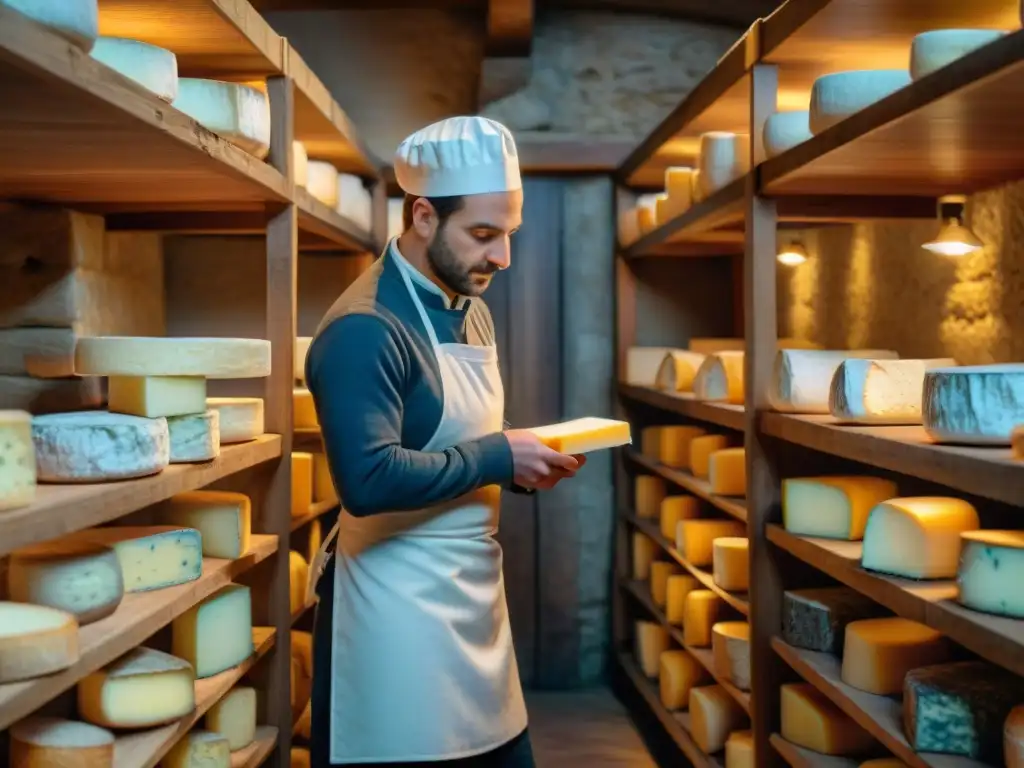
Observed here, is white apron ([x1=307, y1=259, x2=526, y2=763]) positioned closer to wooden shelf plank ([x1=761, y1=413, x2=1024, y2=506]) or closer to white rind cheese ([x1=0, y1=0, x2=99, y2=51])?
wooden shelf plank ([x1=761, y1=413, x2=1024, y2=506])

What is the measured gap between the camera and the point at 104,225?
2895mm

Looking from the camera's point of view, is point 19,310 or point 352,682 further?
point 19,310

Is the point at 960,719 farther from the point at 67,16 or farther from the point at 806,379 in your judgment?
the point at 67,16

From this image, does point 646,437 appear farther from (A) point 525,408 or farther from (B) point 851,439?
(B) point 851,439

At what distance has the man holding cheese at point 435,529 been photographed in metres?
2.11

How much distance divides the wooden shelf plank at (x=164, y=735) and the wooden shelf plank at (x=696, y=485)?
1362 millimetres

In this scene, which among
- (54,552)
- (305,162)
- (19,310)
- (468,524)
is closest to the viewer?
(54,552)

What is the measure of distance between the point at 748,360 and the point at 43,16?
1.83 meters

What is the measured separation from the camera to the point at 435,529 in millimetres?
2193

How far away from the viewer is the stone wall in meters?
2.77

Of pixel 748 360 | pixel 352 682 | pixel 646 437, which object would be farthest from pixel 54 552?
pixel 646 437

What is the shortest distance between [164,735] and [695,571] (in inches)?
73.7

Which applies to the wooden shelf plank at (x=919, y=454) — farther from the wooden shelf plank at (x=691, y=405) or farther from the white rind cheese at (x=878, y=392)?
the wooden shelf plank at (x=691, y=405)

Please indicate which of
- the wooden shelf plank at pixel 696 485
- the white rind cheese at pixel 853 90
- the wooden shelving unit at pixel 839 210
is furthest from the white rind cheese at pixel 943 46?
the wooden shelf plank at pixel 696 485
